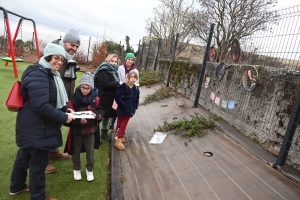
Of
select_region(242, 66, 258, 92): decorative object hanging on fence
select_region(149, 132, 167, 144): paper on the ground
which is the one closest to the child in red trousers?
select_region(149, 132, 167, 144): paper on the ground

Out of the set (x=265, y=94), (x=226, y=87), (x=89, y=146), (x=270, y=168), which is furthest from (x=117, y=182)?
(x=226, y=87)

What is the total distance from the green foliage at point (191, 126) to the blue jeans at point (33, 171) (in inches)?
95.2

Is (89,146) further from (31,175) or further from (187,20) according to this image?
(187,20)

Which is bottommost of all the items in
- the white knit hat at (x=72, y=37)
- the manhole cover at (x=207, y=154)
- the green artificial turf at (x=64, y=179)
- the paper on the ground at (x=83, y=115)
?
the green artificial turf at (x=64, y=179)

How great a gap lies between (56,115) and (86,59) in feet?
52.0

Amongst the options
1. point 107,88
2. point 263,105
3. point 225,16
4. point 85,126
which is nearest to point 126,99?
point 107,88

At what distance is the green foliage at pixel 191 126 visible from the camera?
380cm

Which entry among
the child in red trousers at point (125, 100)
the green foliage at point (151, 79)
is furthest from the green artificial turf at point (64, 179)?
the green foliage at point (151, 79)

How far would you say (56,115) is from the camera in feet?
6.14

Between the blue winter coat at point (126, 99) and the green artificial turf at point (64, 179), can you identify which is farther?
the blue winter coat at point (126, 99)

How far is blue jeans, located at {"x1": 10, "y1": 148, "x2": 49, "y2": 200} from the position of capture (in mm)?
1962

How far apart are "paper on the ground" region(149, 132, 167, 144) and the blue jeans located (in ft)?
6.58

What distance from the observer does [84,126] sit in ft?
8.23

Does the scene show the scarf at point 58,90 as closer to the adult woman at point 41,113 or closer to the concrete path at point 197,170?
the adult woman at point 41,113
